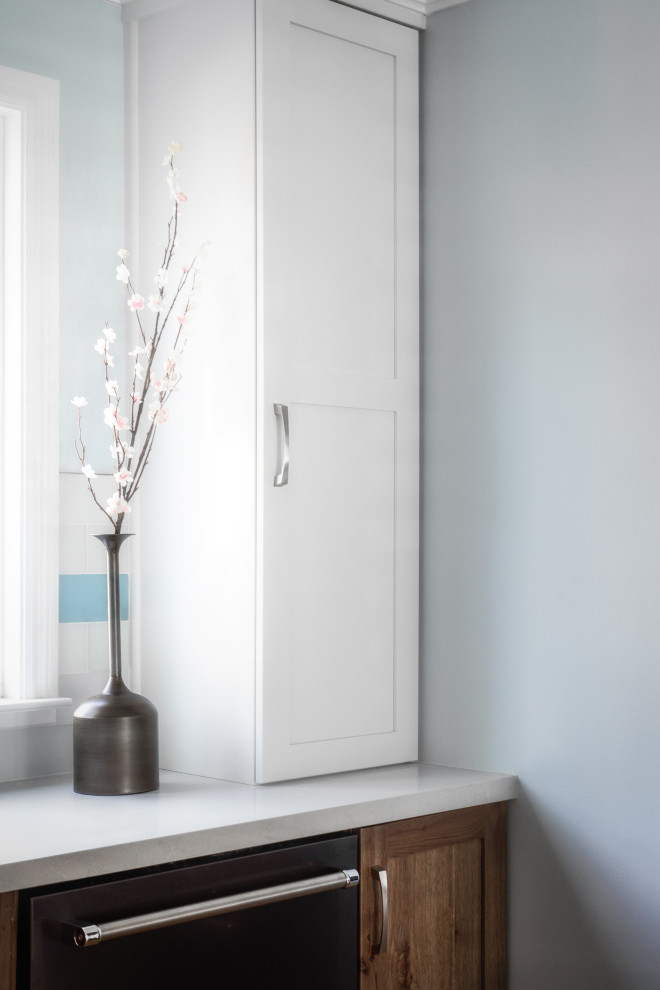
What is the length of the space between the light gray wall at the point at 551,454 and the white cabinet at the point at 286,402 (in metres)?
0.09

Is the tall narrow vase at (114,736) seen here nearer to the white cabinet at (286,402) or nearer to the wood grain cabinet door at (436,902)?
the white cabinet at (286,402)

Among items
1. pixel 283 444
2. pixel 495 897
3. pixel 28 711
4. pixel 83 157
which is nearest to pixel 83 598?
pixel 28 711

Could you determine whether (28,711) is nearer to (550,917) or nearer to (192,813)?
(192,813)

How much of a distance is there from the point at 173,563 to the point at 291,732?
1.44 feet

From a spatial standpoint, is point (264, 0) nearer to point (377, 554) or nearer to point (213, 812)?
point (377, 554)

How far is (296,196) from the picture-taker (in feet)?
7.59

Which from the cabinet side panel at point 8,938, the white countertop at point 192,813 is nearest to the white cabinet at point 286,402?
the white countertop at point 192,813

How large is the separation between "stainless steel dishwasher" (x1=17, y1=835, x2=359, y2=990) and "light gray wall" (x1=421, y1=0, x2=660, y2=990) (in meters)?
0.48

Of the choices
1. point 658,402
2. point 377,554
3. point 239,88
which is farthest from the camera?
point 377,554

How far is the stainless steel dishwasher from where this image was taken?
1.68m

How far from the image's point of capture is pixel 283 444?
89.0 inches

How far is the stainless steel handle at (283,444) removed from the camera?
225 centimetres

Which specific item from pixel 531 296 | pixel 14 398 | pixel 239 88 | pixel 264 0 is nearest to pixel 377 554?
pixel 531 296

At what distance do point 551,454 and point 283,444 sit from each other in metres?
0.54
